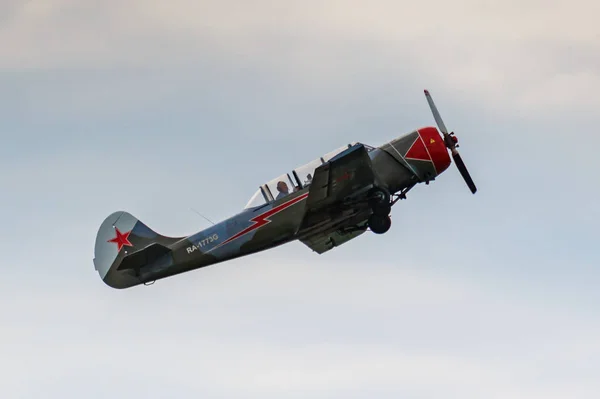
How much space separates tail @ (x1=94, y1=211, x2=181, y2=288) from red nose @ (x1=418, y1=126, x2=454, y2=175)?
21.2ft

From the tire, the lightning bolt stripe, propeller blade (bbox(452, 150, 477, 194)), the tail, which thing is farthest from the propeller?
the tail

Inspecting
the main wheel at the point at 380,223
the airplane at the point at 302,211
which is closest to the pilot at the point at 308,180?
the airplane at the point at 302,211

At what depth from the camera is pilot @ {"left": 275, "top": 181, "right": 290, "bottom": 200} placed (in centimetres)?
2122

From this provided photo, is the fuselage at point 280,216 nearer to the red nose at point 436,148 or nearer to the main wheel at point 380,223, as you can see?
the red nose at point 436,148

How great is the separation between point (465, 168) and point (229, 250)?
6.29m

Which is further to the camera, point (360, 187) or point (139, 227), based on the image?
point (139, 227)

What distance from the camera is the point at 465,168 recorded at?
2289cm

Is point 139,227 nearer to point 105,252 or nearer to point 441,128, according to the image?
point 105,252

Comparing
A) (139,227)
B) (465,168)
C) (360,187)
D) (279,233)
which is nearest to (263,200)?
(279,233)

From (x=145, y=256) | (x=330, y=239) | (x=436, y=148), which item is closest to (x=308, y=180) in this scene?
(x=330, y=239)

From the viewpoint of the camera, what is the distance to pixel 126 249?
74.8 feet

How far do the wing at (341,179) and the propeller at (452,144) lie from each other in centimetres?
253

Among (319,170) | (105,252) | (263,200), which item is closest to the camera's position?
(319,170)

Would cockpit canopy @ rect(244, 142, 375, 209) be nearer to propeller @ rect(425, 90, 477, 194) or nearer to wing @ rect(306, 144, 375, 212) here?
wing @ rect(306, 144, 375, 212)
